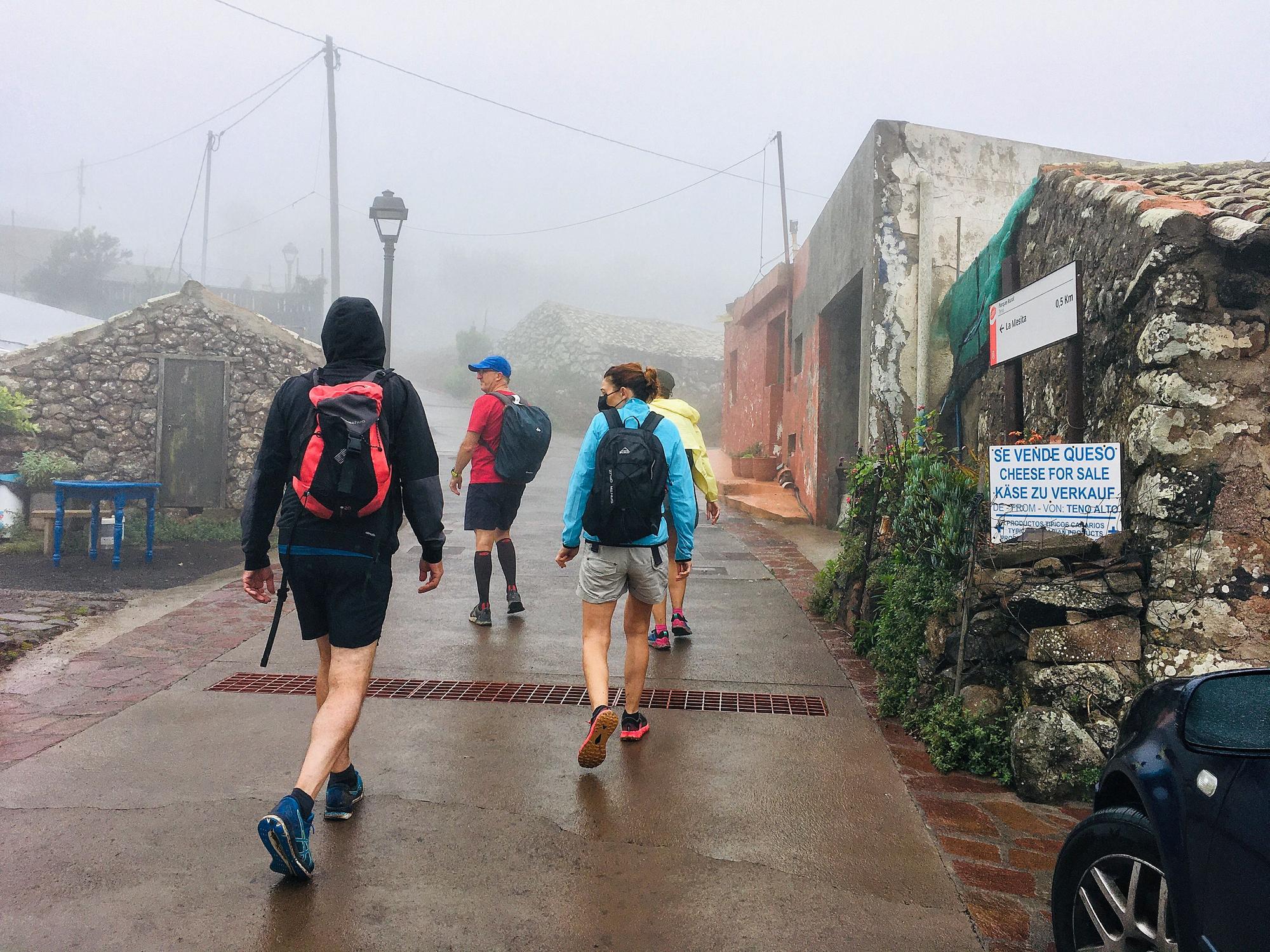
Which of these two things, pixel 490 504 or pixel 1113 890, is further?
pixel 490 504

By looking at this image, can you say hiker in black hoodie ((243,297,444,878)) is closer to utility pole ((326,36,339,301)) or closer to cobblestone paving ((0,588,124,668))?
cobblestone paving ((0,588,124,668))

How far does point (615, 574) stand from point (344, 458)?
1.49 metres

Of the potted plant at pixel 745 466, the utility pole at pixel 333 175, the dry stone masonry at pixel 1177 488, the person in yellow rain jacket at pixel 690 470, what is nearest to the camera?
the dry stone masonry at pixel 1177 488

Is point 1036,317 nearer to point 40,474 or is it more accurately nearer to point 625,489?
point 625,489

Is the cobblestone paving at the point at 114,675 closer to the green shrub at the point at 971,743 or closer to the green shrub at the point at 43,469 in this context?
the green shrub at the point at 971,743

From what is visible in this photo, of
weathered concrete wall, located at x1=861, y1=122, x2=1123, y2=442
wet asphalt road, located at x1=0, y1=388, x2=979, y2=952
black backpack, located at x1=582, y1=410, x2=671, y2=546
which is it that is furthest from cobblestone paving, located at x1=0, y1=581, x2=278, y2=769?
weathered concrete wall, located at x1=861, y1=122, x2=1123, y2=442

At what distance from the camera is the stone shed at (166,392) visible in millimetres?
10891

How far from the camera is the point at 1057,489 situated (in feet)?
13.7

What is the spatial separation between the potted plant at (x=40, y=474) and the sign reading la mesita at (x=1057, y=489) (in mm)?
9620

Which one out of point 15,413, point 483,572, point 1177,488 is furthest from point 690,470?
point 15,413

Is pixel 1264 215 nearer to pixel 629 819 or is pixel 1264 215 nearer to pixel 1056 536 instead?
pixel 1056 536

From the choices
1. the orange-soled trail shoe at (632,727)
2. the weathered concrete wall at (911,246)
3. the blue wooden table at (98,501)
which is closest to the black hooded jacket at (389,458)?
the orange-soled trail shoe at (632,727)

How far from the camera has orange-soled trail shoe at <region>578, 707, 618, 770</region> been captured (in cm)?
375

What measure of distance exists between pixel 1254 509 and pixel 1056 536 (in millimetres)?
802
